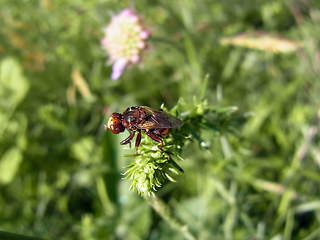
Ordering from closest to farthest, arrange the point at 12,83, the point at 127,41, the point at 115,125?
the point at 115,125
the point at 127,41
the point at 12,83

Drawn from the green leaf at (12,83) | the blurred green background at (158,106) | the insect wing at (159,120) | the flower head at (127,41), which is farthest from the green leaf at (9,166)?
the insect wing at (159,120)

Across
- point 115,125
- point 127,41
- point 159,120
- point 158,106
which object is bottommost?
point 159,120

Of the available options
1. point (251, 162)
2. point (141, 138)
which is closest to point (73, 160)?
point (251, 162)

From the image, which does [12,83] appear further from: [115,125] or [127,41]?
[115,125]

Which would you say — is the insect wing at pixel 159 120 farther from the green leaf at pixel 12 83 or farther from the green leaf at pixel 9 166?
the green leaf at pixel 12 83

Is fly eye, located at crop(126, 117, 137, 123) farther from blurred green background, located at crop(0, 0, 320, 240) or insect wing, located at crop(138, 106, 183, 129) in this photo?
blurred green background, located at crop(0, 0, 320, 240)

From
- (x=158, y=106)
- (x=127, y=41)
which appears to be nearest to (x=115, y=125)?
(x=127, y=41)

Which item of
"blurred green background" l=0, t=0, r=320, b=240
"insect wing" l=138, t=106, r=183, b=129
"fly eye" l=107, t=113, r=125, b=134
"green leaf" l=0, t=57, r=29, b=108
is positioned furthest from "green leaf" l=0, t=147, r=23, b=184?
"insect wing" l=138, t=106, r=183, b=129
